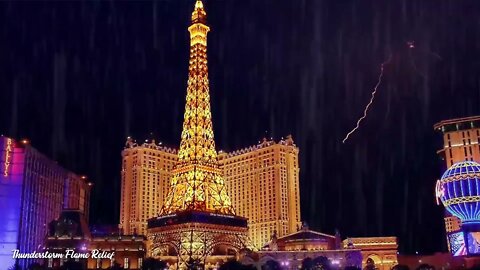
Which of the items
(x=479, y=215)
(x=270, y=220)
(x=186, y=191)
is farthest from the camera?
(x=270, y=220)

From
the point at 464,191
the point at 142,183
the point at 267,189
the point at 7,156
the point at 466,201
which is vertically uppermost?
the point at 142,183

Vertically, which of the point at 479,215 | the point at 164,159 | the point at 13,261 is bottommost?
the point at 13,261

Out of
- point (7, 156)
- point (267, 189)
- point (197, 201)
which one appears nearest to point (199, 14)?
point (197, 201)

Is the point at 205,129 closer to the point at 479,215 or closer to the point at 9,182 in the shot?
the point at 9,182

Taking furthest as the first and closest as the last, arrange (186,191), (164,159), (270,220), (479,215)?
1. (164,159)
2. (270,220)
3. (186,191)
4. (479,215)

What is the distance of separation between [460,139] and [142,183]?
59320 mm

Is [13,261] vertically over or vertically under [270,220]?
under

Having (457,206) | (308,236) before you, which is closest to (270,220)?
(308,236)

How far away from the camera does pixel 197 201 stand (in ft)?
253

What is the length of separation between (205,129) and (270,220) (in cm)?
2224

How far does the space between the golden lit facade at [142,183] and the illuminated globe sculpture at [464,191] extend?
5367cm

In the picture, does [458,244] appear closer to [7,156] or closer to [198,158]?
[198,158]

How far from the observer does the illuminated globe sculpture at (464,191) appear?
5794 centimetres

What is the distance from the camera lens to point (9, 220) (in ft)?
197
